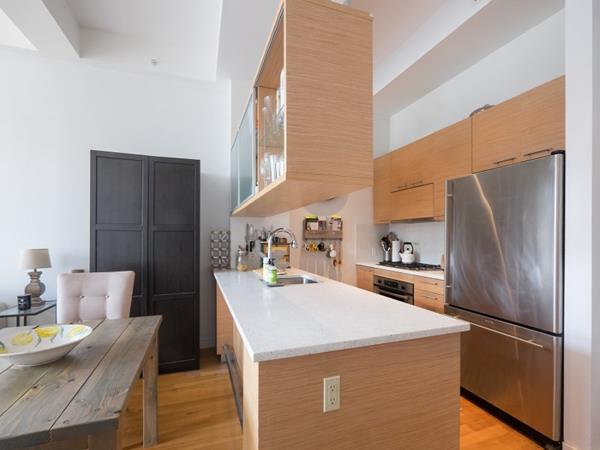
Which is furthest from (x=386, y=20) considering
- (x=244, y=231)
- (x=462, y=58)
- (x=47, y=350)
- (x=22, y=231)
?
(x=22, y=231)

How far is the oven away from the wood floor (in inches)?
36.6

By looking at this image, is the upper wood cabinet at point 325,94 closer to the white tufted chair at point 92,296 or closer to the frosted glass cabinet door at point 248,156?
the frosted glass cabinet door at point 248,156

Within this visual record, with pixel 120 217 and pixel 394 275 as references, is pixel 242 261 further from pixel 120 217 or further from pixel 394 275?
pixel 394 275

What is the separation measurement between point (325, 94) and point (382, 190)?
2.69 meters

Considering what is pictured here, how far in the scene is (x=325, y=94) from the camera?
125 centimetres

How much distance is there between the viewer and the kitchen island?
3.08 feet

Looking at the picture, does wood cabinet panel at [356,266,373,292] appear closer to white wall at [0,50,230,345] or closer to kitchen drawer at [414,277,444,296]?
kitchen drawer at [414,277,444,296]

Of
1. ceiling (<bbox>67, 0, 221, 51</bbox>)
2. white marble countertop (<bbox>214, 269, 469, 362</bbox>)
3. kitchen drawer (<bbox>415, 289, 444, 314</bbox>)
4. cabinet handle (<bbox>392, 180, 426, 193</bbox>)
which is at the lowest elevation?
kitchen drawer (<bbox>415, 289, 444, 314</bbox>)

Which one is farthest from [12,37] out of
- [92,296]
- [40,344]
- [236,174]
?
[40,344]

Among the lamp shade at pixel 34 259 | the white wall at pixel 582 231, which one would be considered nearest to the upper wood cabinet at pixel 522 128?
the white wall at pixel 582 231

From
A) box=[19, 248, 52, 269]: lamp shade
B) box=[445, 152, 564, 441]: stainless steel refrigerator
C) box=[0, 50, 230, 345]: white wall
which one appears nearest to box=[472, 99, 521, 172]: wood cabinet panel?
box=[445, 152, 564, 441]: stainless steel refrigerator

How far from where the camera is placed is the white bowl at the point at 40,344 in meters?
1.10

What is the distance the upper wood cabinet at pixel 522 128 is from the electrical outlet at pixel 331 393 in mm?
1983

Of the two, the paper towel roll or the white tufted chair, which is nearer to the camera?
the white tufted chair
